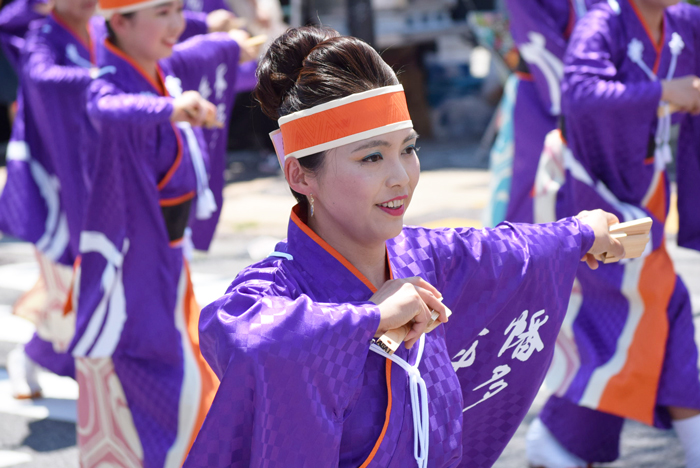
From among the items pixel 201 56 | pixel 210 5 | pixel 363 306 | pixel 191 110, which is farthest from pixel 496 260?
pixel 210 5

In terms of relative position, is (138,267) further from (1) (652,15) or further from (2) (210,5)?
(2) (210,5)

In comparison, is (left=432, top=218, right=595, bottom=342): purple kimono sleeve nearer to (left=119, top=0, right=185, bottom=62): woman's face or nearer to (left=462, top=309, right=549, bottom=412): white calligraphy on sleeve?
(left=462, top=309, right=549, bottom=412): white calligraphy on sleeve

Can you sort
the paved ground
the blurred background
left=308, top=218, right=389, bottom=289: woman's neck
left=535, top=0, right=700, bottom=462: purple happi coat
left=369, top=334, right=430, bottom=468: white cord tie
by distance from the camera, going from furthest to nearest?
the blurred background, the paved ground, left=535, top=0, right=700, bottom=462: purple happi coat, left=308, top=218, right=389, bottom=289: woman's neck, left=369, top=334, right=430, bottom=468: white cord tie

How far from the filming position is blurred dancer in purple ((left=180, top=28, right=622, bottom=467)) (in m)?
1.50

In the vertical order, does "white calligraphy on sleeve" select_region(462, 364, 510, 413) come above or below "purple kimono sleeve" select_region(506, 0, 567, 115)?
below

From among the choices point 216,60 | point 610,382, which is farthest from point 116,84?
point 610,382

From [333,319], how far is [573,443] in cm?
183

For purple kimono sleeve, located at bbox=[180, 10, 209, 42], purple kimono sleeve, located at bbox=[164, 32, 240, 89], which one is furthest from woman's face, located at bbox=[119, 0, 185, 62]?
purple kimono sleeve, located at bbox=[180, 10, 209, 42]

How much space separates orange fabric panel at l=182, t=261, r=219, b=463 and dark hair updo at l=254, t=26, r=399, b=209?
135 centimetres

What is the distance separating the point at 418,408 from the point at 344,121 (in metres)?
0.52

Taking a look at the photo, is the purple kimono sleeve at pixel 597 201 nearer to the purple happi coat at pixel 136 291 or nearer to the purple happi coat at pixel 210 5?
the purple happi coat at pixel 136 291

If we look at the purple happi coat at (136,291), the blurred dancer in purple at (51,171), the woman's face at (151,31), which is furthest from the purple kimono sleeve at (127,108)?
the blurred dancer in purple at (51,171)

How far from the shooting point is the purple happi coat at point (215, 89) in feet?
12.0

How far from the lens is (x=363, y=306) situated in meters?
1.55
